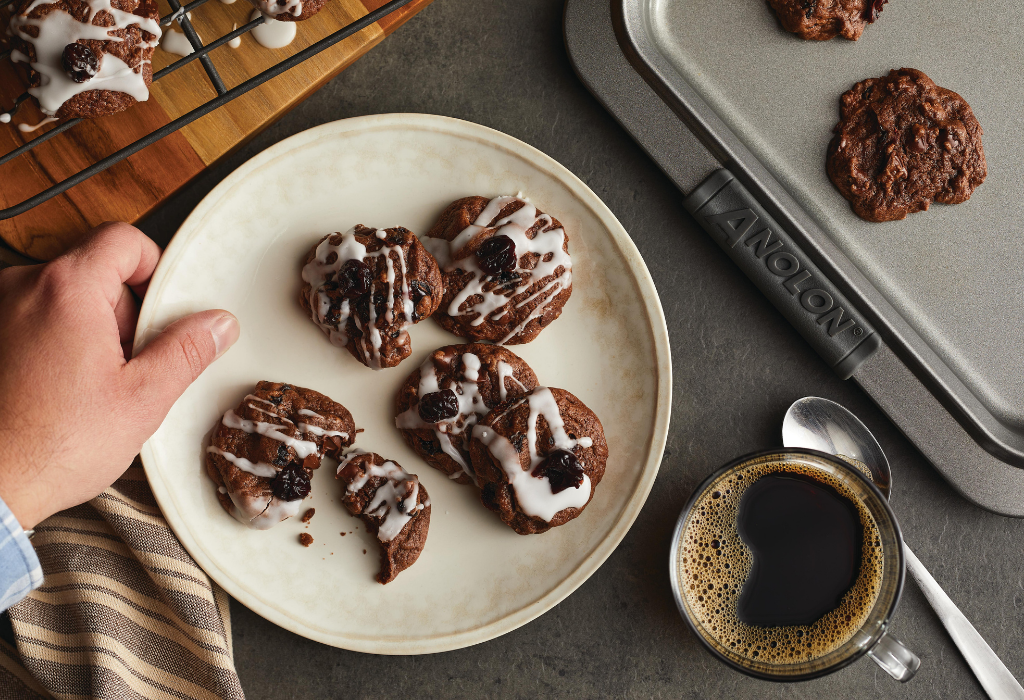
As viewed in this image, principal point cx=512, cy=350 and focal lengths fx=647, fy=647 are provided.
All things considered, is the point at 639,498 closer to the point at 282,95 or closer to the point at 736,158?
the point at 736,158

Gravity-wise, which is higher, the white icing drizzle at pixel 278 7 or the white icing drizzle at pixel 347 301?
the white icing drizzle at pixel 278 7

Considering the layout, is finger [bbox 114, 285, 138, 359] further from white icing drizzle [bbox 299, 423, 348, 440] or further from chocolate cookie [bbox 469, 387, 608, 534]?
chocolate cookie [bbox 469, 387, 608, 534]

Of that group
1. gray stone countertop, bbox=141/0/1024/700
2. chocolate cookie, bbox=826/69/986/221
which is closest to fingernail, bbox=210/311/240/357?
gray stone countertop, bbox=141/0/1024/700

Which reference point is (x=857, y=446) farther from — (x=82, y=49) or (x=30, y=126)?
(x=30, y=126)

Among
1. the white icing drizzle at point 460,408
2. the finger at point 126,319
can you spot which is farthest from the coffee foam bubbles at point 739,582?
the finger at point 126,319

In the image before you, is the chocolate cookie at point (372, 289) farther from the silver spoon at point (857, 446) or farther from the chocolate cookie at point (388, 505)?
the silver spoon at point (857, 446)

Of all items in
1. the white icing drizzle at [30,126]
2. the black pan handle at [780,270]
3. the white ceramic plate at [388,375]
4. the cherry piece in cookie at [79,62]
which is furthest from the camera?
the black pan handle at [780,270]

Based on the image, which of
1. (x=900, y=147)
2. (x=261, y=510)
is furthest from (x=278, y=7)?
(x=900, y=147)
